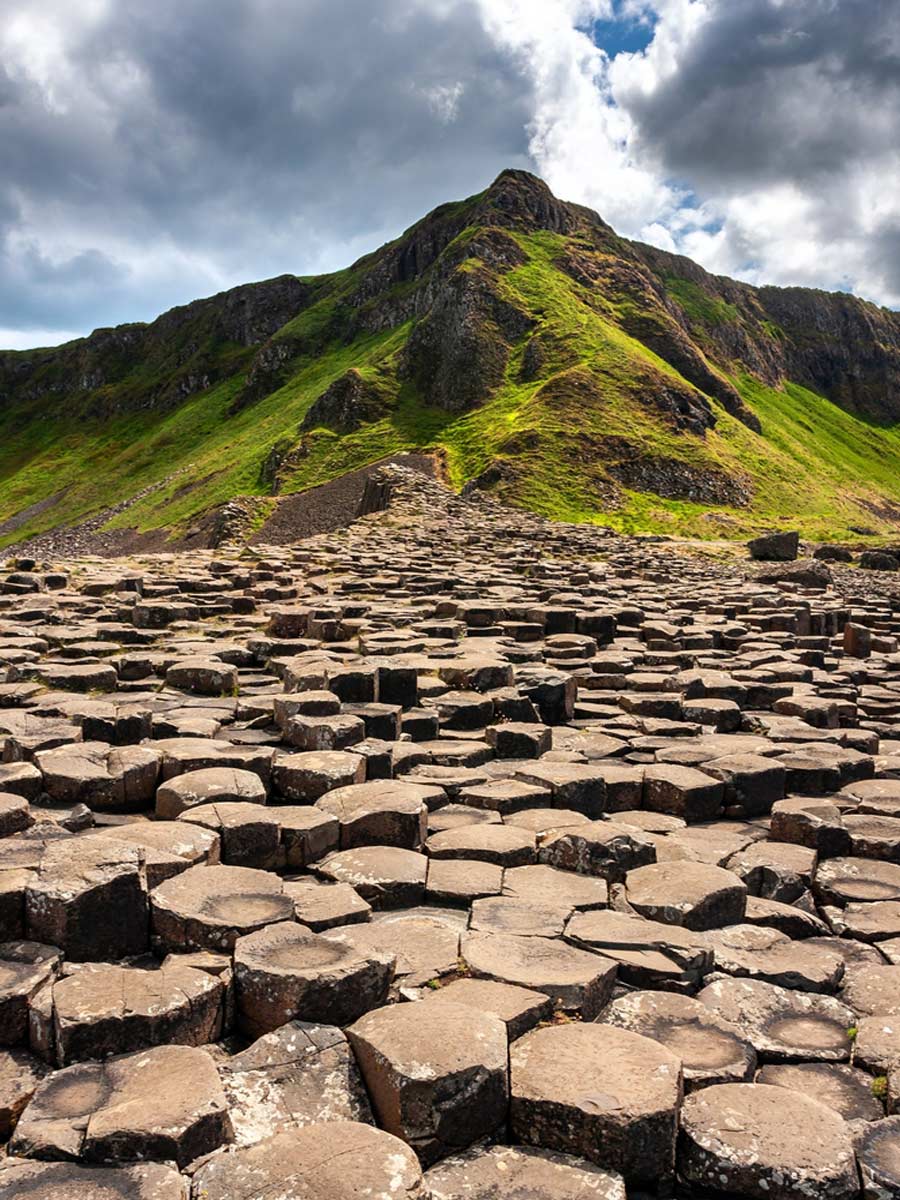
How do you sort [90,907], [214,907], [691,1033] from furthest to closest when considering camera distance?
[214,907] < [90,907] < [691,1033]

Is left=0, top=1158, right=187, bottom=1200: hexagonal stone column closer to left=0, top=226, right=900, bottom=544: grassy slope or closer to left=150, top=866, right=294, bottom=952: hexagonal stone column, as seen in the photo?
left=150, top=866, right=294, bottom=952: hexagonal stone column

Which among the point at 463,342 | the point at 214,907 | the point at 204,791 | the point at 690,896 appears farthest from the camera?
the point at 463,342

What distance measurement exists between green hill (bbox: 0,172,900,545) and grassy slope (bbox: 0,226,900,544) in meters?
0.26

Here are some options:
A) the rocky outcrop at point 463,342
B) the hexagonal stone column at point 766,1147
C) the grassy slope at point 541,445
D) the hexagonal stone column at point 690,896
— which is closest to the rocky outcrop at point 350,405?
the grassy slope at point 541,445

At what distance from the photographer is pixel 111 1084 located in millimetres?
3359

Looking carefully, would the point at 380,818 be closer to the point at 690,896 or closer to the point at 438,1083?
the point at 690,896

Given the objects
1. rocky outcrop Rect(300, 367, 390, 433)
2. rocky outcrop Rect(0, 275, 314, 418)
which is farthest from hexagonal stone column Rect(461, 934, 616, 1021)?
rocky outcrop Rect(0, 275, 314, 418)

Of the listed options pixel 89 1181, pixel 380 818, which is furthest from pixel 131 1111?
pixel 380 818

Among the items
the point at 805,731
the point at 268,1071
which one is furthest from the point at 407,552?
the point at 268,1071

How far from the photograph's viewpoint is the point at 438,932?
4.55 m

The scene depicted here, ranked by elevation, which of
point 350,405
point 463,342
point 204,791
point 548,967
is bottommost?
point 548,967

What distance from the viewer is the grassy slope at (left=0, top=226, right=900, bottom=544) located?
51719 mm

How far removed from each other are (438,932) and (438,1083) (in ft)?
4.38

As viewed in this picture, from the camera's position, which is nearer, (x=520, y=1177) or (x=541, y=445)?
(x=520, y=1177)
